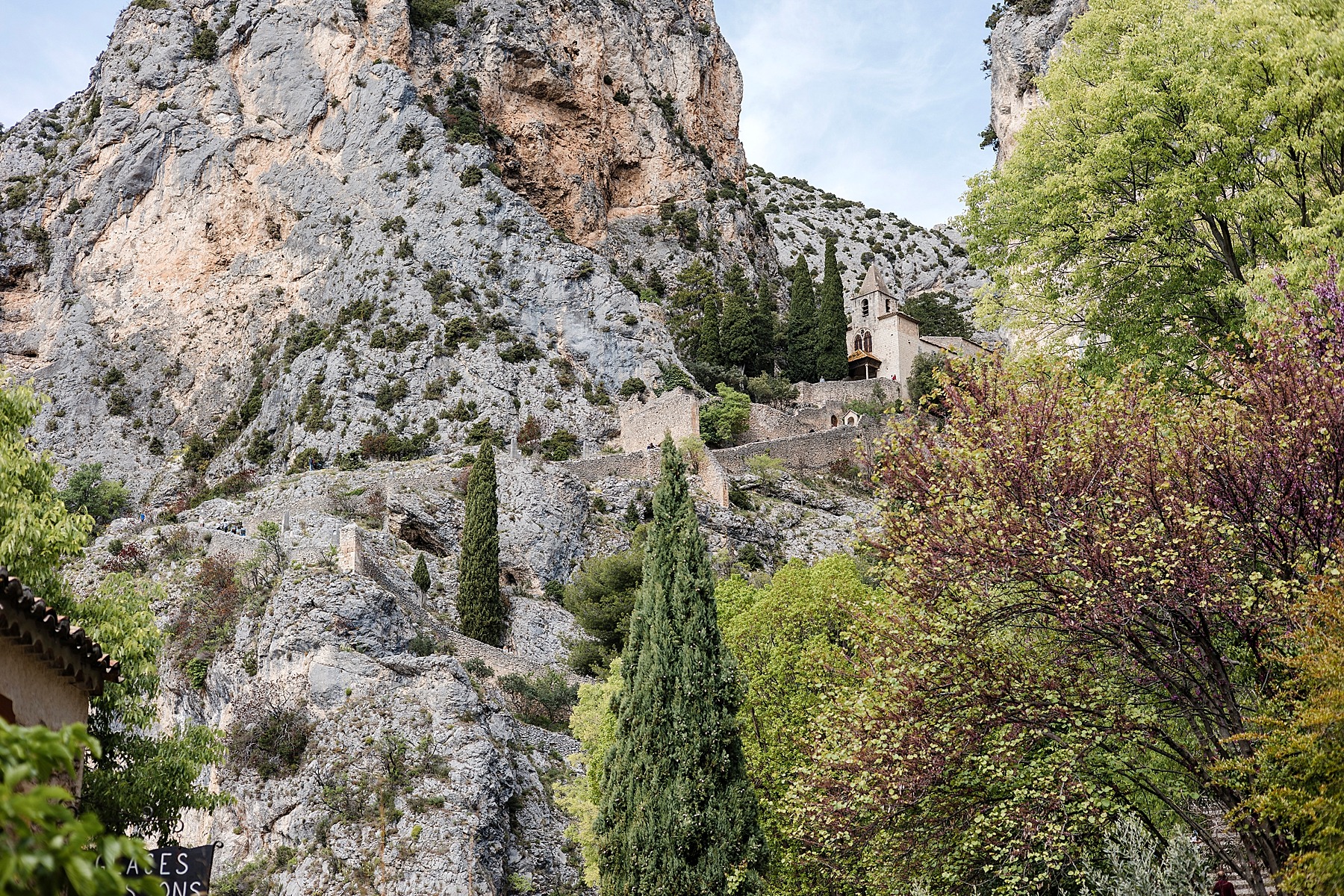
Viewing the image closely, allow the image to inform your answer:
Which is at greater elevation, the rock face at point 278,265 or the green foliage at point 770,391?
the rock face at point 278,265

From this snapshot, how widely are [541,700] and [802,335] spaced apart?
137ft

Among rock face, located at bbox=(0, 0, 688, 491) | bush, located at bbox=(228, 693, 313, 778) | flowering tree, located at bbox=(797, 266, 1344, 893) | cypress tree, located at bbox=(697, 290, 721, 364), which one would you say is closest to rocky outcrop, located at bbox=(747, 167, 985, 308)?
cypress tree, located at bbox=(697, 290, 721, 364)

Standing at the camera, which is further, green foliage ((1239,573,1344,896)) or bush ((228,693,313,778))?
bush ((228,693,313,778))

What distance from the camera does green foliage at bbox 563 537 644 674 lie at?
114ft

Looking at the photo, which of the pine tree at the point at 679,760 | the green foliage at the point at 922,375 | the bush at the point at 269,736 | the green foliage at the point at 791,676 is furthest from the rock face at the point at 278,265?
the pine tree at the point at 679,760

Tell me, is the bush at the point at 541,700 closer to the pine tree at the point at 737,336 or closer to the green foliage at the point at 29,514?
the green foliage at the point at 29,514

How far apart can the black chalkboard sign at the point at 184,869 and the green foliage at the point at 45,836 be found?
9.44 m

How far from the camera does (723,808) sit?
17.2m

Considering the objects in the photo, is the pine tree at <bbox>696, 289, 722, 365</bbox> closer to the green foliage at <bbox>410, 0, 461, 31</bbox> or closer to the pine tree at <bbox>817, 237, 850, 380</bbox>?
the pine tree at <bbox>817, 237, 850, 380</bbox>

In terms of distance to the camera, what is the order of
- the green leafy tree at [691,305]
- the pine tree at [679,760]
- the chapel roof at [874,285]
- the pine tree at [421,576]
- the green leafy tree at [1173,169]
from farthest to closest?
the chapel roof at [874,285], the green leafy tree at [691,305], the pine tree at [421,576], the pine tree at [679,760], the green leafy tree at [1173,169]

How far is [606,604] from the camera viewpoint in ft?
116

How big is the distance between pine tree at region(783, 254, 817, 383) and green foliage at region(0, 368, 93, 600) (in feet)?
179

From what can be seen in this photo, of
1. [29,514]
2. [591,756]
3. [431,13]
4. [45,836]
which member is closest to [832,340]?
[431,13]

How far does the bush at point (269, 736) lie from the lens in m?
26.4
